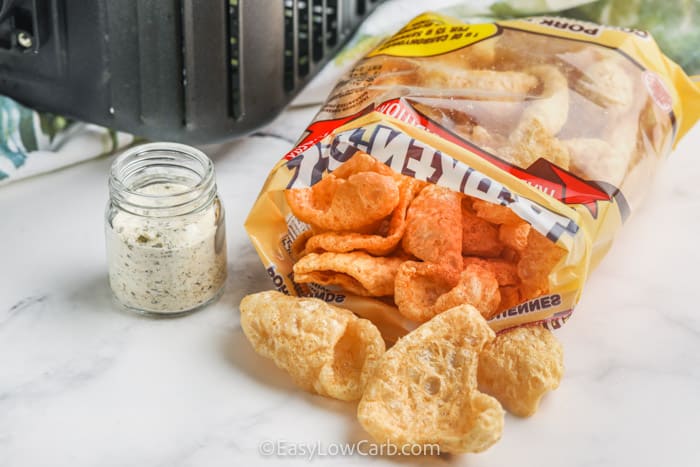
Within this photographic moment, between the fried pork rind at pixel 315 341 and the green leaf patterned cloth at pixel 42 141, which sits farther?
the green leaf patterned cloth at pixel 42 141

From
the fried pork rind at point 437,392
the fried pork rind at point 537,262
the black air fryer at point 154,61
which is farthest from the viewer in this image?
the black air fryer at point 154,61

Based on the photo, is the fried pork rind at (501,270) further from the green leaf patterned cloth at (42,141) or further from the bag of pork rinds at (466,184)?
the green leaf patterned cloth at (42,141)

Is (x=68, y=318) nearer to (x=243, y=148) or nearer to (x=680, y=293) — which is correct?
(x=243, y=148)

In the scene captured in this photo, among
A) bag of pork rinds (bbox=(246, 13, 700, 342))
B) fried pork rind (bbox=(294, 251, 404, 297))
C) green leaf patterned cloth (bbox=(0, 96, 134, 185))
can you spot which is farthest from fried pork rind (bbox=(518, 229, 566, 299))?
green leaf patterned cloth (bbox=(0, 96, 134, 185))

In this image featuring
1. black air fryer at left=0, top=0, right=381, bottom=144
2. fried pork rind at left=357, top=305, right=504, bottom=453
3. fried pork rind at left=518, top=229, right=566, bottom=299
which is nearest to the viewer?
fried pork rind at left=357, top=305, right=504, bottom=453

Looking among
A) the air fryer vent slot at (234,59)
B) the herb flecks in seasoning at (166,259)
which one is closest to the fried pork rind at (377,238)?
the herb flecks in seasoning at (166,259)

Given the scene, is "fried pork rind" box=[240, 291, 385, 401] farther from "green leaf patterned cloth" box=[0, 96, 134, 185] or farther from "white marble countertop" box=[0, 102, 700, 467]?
"green leaf patterned cloth" box=[0, 96, 134, 185]

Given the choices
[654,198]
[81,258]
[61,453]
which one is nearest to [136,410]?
[61,453]

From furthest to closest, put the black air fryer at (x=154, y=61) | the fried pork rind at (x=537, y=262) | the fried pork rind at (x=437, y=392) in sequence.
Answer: the black air fryer at (x=154, y=61), the fried pork rind at (x=537, y=262), the fried pork rind at (x=437, y=392)
